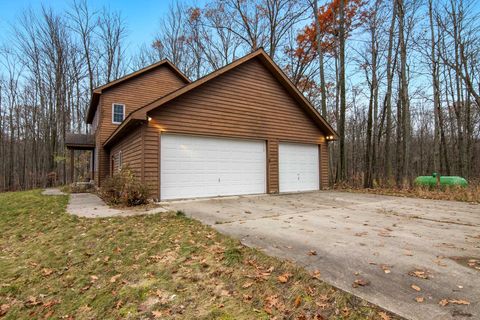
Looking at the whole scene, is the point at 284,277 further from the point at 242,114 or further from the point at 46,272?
the point at 242,114

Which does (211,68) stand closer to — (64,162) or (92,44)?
(92,44)

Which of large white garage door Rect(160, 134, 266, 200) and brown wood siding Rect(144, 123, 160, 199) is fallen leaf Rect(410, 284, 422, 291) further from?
large white garage door Rect(160, 134, 266, 200)

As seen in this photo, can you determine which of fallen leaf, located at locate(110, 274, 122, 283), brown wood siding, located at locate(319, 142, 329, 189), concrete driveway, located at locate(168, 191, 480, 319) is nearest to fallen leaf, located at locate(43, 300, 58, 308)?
fallen leaf, located at locate(110, 274, 122, 283)

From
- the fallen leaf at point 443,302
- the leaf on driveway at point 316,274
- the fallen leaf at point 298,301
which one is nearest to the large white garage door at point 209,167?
the leaf on driveway at point 316,274

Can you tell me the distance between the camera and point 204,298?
2723 mm

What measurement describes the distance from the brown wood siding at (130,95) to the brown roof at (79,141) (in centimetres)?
211

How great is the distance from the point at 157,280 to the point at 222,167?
680 centimetres

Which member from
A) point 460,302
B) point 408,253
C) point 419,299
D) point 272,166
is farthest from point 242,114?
point 460,302

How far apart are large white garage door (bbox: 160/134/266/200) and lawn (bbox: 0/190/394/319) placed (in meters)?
3.65

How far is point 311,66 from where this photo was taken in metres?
19.9

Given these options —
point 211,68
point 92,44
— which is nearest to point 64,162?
point 92,44

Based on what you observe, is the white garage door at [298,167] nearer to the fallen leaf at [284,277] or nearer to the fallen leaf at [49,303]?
the fallen leaf at [284,277]

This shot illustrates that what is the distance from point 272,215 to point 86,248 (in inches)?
151

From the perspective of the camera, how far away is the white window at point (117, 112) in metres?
14.5
